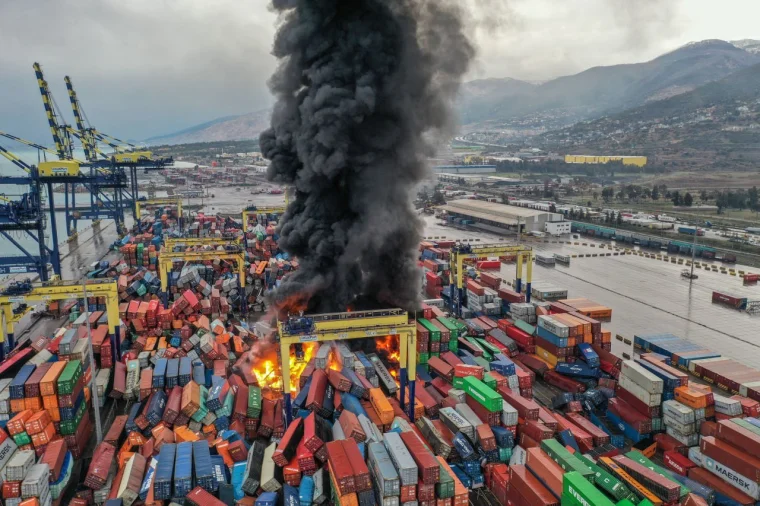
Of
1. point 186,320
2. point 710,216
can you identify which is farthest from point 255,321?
point 710,216

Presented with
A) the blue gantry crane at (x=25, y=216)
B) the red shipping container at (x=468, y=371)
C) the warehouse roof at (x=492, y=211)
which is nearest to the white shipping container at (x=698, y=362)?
the red shipping container at (x=468, y=371)

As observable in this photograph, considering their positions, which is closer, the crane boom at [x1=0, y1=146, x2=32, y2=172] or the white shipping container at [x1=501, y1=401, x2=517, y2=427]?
the white shipping container at [x1=501, y1=401, x2=517, y2=427]

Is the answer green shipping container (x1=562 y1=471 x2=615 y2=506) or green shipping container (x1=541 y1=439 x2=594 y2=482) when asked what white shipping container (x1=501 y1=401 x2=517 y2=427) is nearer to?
green shipping container (x1=541 y1=439 x2=594 y2=482)

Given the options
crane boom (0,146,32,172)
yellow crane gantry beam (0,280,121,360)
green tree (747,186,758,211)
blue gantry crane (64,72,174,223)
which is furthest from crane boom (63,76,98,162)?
green tree (747,186,758,211)

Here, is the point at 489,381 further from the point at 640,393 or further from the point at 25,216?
the point at 25,216

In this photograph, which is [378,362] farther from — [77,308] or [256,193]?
[256,193]
